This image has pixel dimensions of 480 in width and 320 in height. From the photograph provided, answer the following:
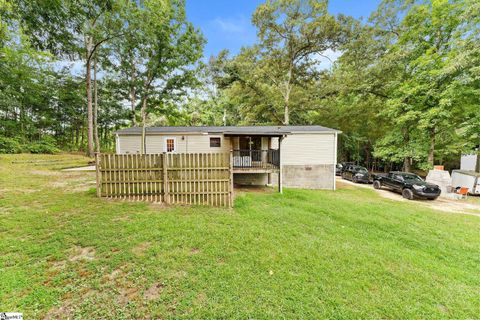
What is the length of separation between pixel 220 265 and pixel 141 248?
1532 mm

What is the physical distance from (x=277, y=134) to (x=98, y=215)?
7.46 m

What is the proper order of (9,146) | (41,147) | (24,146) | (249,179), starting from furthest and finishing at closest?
1. (41,147)
2. (24,146)
3. (9,146)
4. (249,179)

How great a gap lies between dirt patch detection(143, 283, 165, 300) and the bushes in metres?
23.9

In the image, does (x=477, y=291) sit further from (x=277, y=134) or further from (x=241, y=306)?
(x=277, y=134)

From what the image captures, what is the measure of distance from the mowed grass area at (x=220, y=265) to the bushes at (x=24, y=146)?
18017 millimetres

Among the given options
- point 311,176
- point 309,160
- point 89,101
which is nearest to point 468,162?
point 311,176

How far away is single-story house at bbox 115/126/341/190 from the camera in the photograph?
11.7 m

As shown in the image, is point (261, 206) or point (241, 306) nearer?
point (241, 306)

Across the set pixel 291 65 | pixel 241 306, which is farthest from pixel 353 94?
pixel 241 306

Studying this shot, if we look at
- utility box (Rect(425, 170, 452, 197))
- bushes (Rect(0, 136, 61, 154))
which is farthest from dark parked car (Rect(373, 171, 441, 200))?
bushes (Rect(0, 136, 61, 154))

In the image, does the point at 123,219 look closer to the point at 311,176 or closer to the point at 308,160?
the point at 308,160

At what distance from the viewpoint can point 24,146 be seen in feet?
59.7

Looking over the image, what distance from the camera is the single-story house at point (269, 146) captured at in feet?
38.5

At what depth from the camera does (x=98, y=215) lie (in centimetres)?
483
